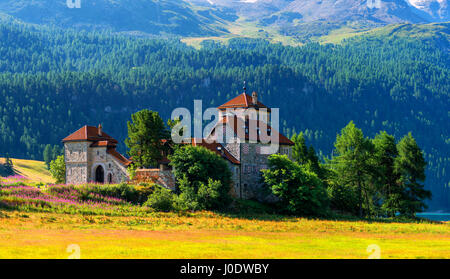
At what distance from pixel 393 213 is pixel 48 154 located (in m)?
131

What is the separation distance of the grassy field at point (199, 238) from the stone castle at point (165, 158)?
1517cm

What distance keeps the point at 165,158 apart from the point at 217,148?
315 inches

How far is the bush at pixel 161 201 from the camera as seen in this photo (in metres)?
66.9

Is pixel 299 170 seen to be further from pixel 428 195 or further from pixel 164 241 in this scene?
pixel 164 241

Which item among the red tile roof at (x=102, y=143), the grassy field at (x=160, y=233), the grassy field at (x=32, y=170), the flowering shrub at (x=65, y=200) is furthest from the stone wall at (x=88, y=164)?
A: the grassy field at (x=32, y=170)

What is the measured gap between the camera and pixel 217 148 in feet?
264

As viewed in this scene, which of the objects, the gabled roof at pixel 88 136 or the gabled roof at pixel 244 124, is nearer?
the gabled roof at pixel 88 136

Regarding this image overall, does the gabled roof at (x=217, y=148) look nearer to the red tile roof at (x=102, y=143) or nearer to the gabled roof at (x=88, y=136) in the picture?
the red tile roof at (x=102, y=143)

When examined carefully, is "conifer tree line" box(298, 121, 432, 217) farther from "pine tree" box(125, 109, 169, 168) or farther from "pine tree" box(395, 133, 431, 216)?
"pine tree" box(125, 109, 169, 168)
